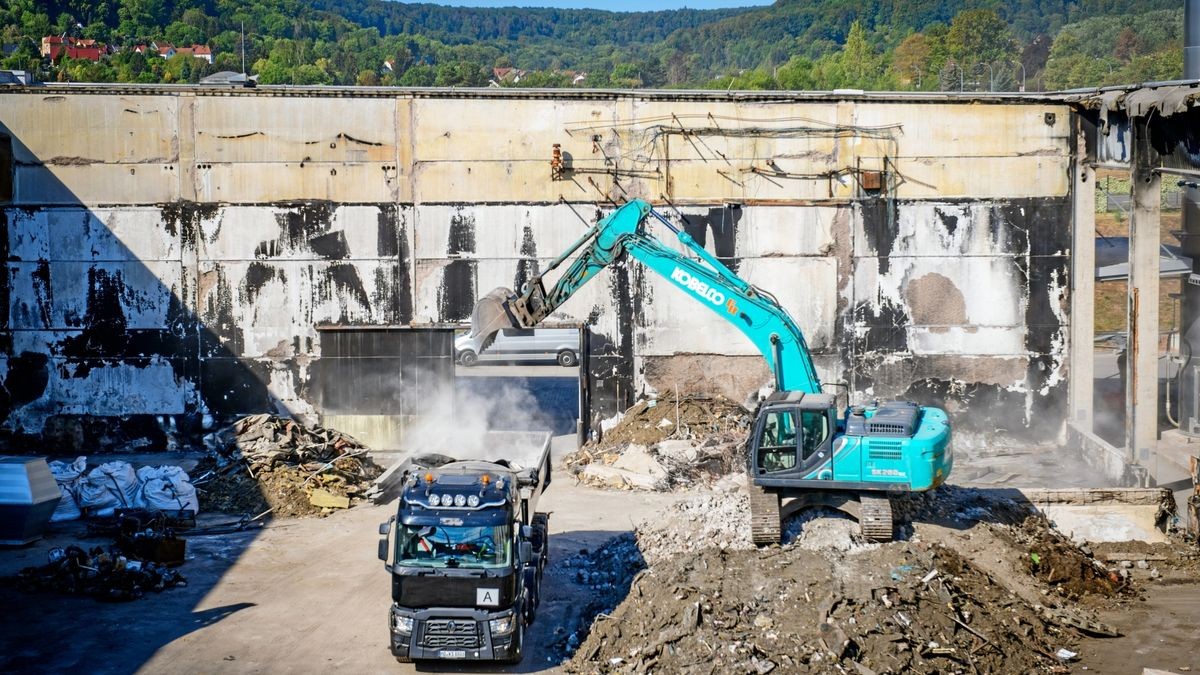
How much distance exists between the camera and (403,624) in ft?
50.8

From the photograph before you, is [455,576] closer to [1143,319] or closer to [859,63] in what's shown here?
[1143,319]

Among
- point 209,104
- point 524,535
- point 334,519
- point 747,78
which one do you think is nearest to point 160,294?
point 209,104

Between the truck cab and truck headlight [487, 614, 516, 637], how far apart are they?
0.01 metres

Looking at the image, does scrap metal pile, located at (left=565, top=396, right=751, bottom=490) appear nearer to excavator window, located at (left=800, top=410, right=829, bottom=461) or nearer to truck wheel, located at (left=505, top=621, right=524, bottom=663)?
excavator window, located at (left=800, top=410, right=829, bottom=461)

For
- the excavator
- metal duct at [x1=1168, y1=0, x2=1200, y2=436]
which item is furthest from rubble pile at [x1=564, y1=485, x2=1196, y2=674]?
metal duct at [x1=1168, y1=0, x2=1200, y2=436]

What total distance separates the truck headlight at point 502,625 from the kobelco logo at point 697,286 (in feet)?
23.3

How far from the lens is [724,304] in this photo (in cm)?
2062

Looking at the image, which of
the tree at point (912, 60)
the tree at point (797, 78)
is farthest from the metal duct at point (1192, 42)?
the tree at point (912, 60)

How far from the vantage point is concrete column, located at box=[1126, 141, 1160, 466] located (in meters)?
24.6

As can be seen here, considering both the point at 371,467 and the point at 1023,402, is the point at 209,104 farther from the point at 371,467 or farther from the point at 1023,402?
the point at 1023,402

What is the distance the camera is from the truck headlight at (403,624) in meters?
15.4

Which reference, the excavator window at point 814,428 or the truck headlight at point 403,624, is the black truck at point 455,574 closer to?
the truck headlight at point 403,624

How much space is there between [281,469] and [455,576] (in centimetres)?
1059

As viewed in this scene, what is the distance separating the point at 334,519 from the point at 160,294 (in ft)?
25.7
